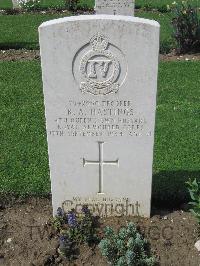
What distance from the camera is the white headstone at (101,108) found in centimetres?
377

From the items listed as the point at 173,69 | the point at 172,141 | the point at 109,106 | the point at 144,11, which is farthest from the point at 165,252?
the point at 144,11

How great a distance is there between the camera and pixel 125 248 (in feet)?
13.3

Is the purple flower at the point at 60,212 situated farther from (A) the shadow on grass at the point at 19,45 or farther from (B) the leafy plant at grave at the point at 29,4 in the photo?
(B) the leafy plant at grave at the point at 29,4

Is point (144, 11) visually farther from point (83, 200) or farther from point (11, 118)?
point (83, 200)

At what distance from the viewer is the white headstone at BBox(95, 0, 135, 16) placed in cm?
1023

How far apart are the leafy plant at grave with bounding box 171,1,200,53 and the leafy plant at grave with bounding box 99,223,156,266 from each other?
7280 mm

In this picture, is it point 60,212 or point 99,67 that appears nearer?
point 99,67

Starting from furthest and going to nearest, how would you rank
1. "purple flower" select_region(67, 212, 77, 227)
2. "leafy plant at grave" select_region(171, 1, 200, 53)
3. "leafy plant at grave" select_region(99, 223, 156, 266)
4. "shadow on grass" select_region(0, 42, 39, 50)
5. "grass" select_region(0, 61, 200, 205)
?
"shadow on grass" select_region(0, 42, 39, 50) → "leafy plant at grave" select_region(171, 1, 200, 53) → "grass" select_region(0, 61, 200, 205) → "purple flower" select_region(67, 212, 77, 227) → "leafy plant at grave" select_region(99, 223, 156, 266)

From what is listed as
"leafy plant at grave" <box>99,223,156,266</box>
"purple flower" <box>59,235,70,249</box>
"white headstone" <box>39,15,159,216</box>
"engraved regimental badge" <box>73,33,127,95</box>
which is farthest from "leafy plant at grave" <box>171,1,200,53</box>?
"purple flower" <box>59,235,70,249</box>

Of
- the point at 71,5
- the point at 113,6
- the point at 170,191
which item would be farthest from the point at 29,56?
the point at 170,191

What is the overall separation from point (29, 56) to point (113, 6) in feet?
7.28

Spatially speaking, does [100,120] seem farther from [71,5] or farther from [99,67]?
[71,5]

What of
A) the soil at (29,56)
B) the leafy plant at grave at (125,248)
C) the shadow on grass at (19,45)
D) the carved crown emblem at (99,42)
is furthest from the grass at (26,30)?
the leafy plant at grave at (125,248)

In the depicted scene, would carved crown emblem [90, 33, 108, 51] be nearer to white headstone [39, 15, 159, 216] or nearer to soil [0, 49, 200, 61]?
white headstone [39, 15, 159, 216]
